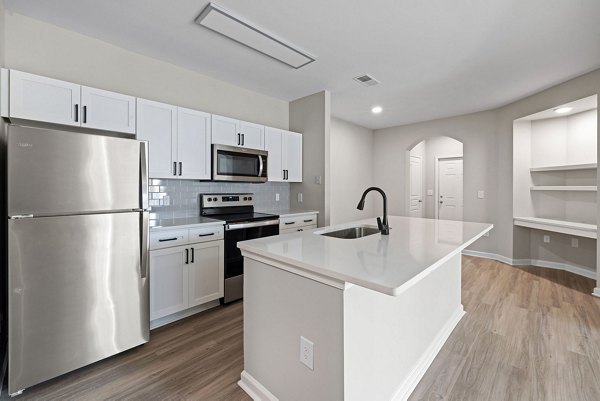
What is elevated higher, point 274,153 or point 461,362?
point 274,153

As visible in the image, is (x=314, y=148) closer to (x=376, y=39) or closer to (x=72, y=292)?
(x=376, y=39)

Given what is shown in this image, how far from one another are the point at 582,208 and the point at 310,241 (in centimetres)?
463

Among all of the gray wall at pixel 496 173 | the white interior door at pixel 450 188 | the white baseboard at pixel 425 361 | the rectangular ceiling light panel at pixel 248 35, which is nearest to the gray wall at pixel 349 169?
the gray wall at pixel 496 173

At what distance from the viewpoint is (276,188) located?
13.6 ft

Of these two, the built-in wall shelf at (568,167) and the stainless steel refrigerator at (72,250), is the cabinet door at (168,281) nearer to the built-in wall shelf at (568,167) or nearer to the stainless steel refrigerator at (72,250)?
the stainless steel refrigerator at (72,250)

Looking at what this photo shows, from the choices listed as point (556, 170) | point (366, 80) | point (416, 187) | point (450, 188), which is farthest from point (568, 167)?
point (366, 80)

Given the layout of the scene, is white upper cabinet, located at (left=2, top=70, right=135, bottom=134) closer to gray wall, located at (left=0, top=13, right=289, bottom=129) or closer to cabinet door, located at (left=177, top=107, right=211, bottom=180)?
gray wall, located at (left=0, top=13, right=289, bottom=129)

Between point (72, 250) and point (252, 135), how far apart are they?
2.27 meters

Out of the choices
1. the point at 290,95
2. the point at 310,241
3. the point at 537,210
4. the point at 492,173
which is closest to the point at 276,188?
the point at 290,95

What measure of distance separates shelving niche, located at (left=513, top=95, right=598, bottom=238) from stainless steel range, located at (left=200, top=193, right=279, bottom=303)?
401 cm

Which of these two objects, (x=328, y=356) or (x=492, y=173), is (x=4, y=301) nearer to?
(x=328, y=356)

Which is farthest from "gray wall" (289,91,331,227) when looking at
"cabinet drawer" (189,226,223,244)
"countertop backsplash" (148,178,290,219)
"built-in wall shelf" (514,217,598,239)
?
"built-in wall shelf" (514,217,598,239)

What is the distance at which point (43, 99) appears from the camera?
2.06 metres

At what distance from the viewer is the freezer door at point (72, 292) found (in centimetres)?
158
